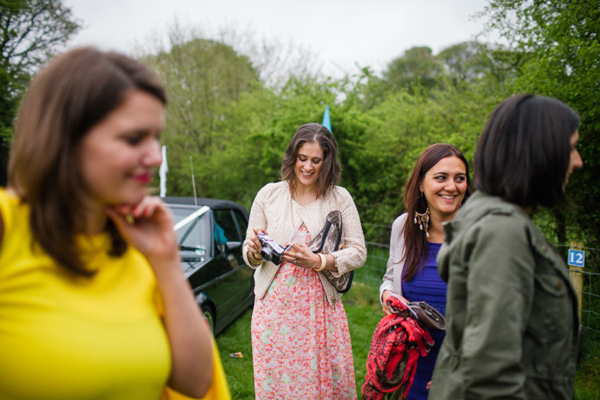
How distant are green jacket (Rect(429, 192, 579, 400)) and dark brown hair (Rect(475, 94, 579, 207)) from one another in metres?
0.07

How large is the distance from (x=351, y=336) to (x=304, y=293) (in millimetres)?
3012

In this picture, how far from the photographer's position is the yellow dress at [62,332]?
3.12 ft

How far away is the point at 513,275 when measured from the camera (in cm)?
116

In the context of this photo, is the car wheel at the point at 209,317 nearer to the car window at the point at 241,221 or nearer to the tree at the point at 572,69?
the car window at the point at 241,221

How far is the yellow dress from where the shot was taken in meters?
0.95

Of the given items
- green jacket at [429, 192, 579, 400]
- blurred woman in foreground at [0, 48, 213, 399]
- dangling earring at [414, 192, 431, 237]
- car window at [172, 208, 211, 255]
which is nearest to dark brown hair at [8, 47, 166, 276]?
blurred woman in foreground at [0, 48, 213, 399]

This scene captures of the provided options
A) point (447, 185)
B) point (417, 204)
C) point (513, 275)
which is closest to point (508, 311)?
point (513, 275)

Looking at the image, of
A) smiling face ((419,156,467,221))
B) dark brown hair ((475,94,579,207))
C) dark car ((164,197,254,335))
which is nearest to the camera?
dark brown hair ((475,94,579,207))

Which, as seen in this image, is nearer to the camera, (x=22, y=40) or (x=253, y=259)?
(x=253, y=259)

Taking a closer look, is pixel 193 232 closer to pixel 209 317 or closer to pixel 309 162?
pixel 209 317

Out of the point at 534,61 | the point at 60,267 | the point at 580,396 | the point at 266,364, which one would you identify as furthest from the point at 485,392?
the point at 534,61

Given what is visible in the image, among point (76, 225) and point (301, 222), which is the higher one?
point (76, 225)

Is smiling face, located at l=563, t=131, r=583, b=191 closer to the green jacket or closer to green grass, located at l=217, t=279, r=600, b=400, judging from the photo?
the green jacket

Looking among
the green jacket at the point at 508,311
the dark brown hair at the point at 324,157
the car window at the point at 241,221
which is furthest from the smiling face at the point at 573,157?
the car window at the point at 241,221
